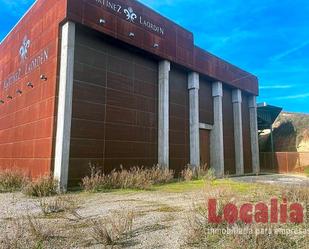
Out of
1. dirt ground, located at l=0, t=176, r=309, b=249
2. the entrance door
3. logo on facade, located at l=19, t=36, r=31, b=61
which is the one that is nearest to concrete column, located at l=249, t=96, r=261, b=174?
the entrance door

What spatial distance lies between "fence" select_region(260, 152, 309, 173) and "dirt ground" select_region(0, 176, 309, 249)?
2248 centimetres

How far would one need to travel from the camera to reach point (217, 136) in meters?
22.6

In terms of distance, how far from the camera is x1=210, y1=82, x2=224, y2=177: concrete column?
22406 millimetres

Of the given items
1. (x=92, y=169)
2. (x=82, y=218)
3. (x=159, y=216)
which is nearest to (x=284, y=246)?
(x=159, y=216)

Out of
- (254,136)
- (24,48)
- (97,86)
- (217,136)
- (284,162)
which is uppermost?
(24,48)

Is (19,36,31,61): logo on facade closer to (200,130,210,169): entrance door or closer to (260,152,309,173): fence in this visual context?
(200,130,210,169): entrance door

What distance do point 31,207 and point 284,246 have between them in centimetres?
722

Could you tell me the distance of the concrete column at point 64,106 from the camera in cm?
1243

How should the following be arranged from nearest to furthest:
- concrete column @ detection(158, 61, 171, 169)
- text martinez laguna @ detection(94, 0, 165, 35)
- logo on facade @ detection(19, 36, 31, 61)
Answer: text martinez laguna @ detection(94, 0, 165, 35) → logo on facade @ detection(19, 36, 31, 61) → concrete column @ detection(158, 61, 171, 169)

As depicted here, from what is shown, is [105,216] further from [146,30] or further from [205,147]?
[205,147]

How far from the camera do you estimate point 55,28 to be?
1401cm

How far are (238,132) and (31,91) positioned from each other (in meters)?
17.6

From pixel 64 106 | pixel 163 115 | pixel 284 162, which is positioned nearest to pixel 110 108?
pixel 64 106

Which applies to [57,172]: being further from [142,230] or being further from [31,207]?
[142,230]
